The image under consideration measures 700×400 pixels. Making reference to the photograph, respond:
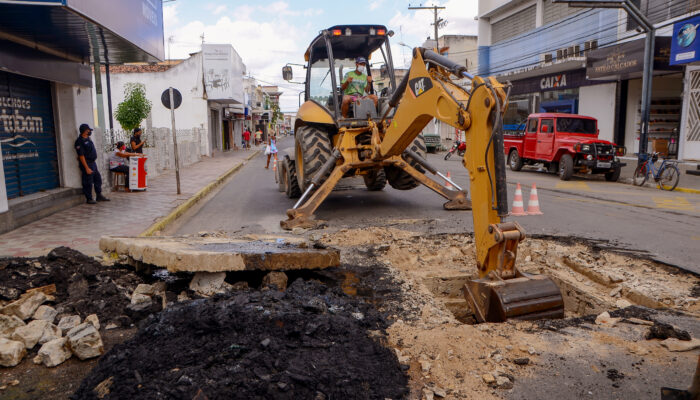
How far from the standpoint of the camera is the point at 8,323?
385cm

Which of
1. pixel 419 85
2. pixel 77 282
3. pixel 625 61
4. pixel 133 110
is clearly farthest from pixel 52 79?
pixel 625 61

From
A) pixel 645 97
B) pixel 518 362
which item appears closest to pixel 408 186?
pixel 518 362

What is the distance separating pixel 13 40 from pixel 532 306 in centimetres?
911

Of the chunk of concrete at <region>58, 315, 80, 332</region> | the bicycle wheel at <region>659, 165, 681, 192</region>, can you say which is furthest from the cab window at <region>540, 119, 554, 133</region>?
the chunk of concrete at <region>58, 315, 80, 332</region>

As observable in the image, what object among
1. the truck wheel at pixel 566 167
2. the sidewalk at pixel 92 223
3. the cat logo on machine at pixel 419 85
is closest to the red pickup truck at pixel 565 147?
the truck wheel at pixel 566 167

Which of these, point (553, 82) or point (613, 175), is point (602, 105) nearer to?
point (553, 82)

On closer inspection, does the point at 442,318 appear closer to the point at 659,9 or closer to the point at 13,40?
the point at 13,40

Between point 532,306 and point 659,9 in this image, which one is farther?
point 659,9

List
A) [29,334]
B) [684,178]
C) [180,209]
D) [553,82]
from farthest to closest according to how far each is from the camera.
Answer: [553,82]
[684,178]
[180,209]
[29,334]

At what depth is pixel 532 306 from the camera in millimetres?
3785

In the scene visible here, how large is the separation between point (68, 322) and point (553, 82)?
27.5 m

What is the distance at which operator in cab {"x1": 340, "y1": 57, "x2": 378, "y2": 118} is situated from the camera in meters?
9.00

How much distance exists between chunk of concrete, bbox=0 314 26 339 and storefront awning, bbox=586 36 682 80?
67.7ft

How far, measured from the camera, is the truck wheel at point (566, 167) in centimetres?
1500
